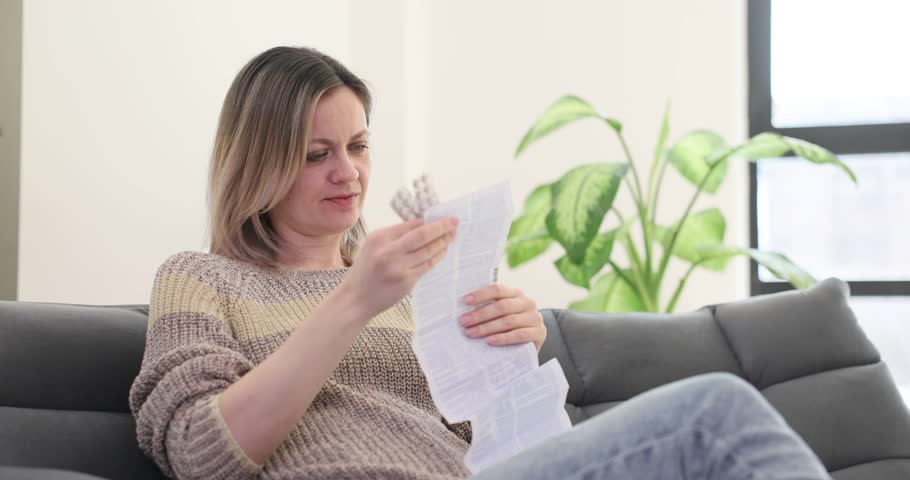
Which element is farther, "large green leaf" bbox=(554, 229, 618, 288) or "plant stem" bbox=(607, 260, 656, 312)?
"plant stem" bbox=(607, 260, 656, 312)

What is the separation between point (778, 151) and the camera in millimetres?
2801

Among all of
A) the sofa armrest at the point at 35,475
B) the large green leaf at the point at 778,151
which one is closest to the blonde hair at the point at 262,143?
the sofa armrest at the point at 35,475

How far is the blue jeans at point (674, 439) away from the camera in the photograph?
0.78 meters

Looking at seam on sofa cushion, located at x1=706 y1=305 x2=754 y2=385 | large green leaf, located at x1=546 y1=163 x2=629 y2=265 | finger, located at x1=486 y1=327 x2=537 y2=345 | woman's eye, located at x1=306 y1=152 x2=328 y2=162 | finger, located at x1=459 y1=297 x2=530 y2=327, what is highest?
woman's eye, located at x1=306 y1=152 x2=328 y2=162

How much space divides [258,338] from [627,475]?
70 centimetres

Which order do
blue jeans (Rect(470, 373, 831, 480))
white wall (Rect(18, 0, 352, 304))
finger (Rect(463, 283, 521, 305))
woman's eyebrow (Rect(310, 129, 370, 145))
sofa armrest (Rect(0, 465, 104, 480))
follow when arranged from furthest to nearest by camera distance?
white wall (Rect(18, 0, 352, 304)) < woman's eyebrow (Rect(310, 129, 370, 145)) < finger (Rect(463, 283, 521, 305)) < sofa armrest (Rect(0, 465, 104, 480)) < blue jeans (Rect(470, 373, 831, 480))

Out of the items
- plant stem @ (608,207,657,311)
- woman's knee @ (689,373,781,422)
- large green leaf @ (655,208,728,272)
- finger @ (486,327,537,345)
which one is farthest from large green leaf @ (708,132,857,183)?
woman's knee @ (689,373,781,422)

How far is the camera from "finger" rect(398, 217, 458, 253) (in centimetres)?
109

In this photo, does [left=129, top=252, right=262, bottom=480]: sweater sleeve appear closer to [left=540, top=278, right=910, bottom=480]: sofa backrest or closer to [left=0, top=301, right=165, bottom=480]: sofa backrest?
[left=0, top=301, right=165, bottom=480]: sofa backrest

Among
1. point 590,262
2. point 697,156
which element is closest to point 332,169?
point 590,262

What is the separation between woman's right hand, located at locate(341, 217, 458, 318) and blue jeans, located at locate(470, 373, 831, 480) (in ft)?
1.08

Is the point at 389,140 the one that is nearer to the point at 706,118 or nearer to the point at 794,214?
the point at 706,118

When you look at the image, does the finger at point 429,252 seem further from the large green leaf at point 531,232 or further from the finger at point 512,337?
the large green leaf at point 531,232

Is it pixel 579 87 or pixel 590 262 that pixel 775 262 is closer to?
pixel 590 262
